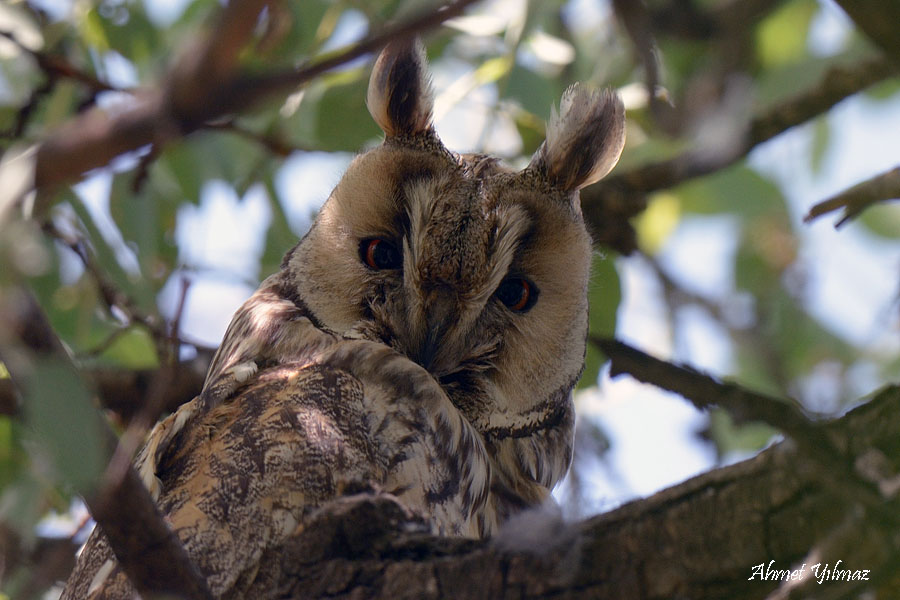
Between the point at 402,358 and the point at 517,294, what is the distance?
401 millimetres

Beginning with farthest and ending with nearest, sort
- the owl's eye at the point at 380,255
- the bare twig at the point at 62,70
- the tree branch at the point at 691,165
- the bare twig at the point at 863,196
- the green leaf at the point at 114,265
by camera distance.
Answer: the tree branch at the point at 691,165
the bare twig at the point at 62,70
the owl's eye at the point at 380,255
the green leaf at the point at 114,265
the bare twig at the point at 863,196

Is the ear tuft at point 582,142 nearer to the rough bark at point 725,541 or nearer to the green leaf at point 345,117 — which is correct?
the green leaf at point 345,117

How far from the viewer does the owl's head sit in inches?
82.0

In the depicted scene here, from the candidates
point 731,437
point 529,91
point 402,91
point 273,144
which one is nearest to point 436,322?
point 402,91

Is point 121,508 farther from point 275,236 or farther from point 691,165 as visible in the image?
point 691,165

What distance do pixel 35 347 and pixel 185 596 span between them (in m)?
0.40

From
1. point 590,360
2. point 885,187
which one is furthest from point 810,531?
point 590,360

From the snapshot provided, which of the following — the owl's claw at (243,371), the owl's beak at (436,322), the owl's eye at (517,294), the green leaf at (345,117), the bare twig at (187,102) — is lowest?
the owl's eye at (517,294)

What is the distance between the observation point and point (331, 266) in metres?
2.21

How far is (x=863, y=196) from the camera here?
1.51 metres

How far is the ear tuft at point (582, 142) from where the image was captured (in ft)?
7.84

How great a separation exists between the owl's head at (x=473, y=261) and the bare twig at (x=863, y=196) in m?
0.76

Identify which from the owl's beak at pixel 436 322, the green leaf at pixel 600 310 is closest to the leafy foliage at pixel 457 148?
the green leaf at pixel 600 310

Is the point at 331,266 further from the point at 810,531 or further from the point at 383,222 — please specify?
the point at 810,531
